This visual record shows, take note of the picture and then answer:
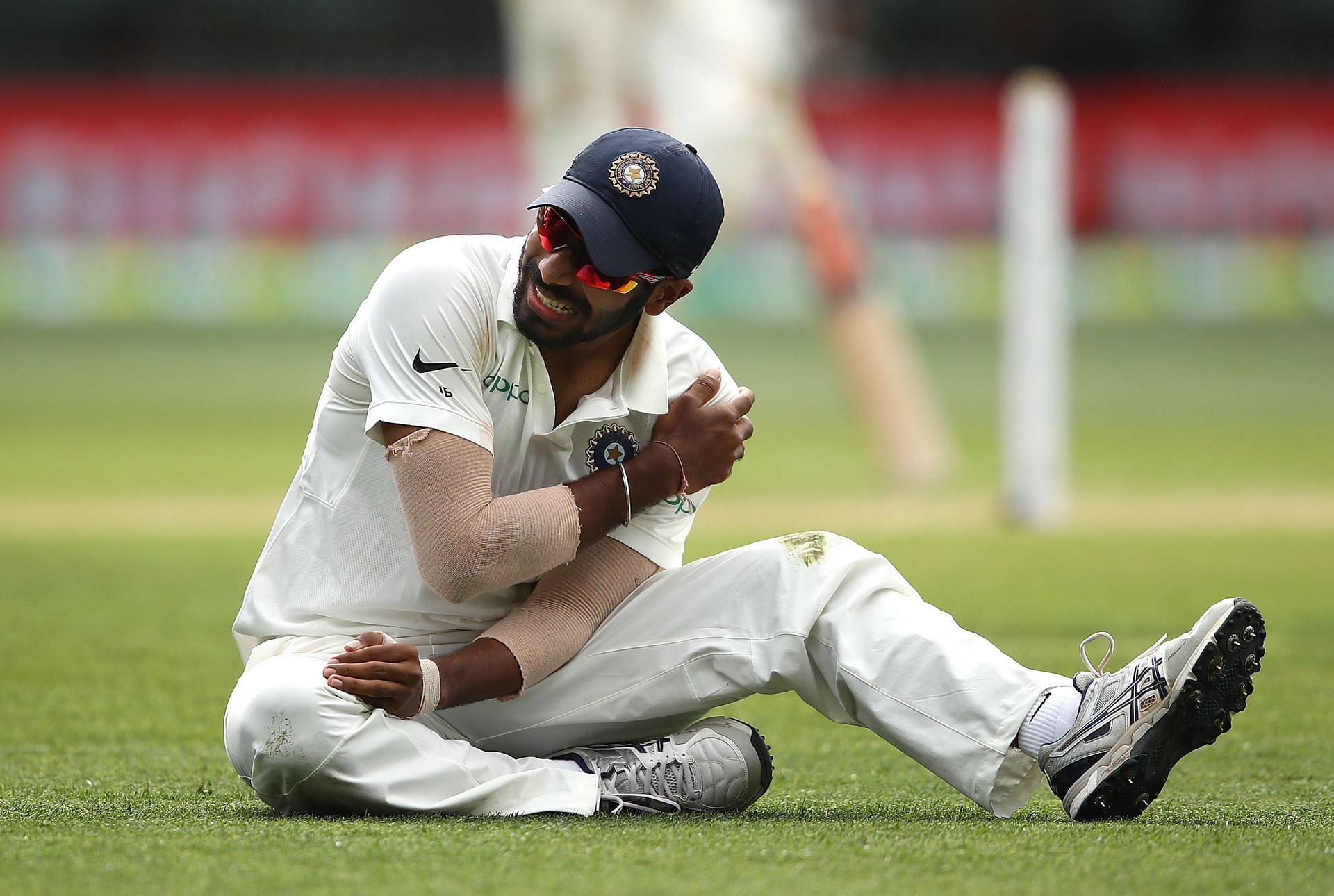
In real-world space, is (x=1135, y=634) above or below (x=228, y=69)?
below

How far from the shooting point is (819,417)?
11.7 m

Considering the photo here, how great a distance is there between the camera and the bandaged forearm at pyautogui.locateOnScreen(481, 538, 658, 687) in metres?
2.28

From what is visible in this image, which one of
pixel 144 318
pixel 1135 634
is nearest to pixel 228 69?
pixel 144 318

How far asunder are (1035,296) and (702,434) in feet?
13.8

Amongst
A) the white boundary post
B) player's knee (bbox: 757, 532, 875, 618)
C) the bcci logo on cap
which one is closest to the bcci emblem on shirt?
player's knee (bbox: 757, 532, 875, 618)

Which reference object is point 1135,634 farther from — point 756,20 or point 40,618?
point 756,20

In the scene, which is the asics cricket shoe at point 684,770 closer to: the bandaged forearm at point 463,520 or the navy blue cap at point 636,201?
the bandaged forearm at point 463,520

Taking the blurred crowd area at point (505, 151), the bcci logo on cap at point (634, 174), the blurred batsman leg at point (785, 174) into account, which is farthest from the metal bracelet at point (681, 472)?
the blurred crowd area at point (505, 151)

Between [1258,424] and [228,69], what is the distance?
429 inches

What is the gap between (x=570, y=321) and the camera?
2.23 meters

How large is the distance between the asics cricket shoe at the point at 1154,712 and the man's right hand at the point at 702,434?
529 mm

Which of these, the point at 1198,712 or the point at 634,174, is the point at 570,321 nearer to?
the point at 634,174

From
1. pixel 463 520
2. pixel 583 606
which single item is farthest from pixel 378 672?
pixel 583 606

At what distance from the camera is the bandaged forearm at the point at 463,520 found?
2143 millimetres
